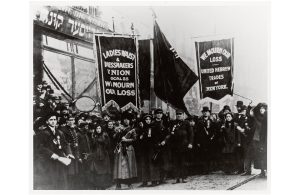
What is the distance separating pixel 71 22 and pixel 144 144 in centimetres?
167

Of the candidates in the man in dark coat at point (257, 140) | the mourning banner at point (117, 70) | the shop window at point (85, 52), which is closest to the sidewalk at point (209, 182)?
the man in dark coat at point (257, 140)

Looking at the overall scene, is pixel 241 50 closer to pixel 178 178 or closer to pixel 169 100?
pixel 169 100

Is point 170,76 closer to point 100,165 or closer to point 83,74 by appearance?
point 83,74

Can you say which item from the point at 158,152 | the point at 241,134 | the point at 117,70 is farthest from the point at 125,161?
the point at 241,134

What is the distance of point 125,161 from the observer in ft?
16.0

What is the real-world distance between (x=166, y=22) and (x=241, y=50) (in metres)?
0.95

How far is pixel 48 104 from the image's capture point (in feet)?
15.9

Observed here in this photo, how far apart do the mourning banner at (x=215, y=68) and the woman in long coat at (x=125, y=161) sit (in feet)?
3.39

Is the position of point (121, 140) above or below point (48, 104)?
below

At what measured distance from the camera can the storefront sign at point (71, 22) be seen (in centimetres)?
478

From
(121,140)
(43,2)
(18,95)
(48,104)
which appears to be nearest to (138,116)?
(121,140)

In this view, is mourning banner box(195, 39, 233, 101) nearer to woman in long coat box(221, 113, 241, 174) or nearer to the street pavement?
woman in long coat box(221, 113, 241, 174)

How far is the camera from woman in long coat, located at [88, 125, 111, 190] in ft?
16.0

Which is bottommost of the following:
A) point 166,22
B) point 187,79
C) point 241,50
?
point 187,79
